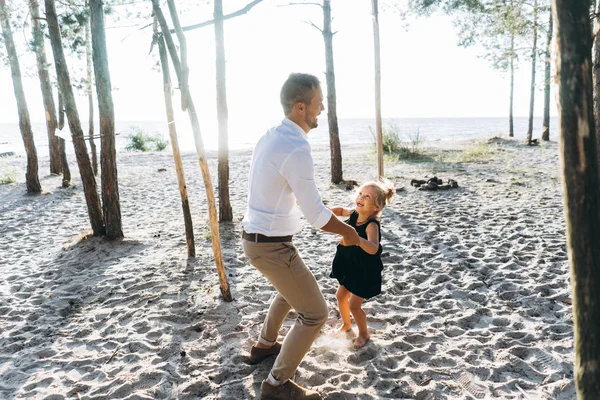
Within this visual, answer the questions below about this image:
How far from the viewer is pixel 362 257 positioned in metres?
3.38

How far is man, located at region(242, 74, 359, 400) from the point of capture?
7.91ft

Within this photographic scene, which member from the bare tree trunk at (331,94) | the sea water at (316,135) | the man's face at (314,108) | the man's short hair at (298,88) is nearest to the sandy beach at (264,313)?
the sea water at (316,135)

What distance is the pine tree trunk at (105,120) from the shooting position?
6.39 meters

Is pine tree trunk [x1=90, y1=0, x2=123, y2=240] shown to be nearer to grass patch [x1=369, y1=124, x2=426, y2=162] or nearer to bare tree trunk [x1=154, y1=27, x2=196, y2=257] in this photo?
bare tree trunk [x1=154, y1=27, x2=196, y2=257]

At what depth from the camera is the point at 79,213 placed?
9281mm

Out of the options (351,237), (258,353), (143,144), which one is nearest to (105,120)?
(258,353)

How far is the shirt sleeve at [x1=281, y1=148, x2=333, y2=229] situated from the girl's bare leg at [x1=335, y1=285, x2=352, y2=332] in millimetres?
1346

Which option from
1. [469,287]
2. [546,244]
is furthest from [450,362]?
[546,244]

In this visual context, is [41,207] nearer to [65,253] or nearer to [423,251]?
[65,253]

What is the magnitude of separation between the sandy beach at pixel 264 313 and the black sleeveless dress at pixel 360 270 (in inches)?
22.3

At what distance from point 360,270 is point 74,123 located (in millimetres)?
5472

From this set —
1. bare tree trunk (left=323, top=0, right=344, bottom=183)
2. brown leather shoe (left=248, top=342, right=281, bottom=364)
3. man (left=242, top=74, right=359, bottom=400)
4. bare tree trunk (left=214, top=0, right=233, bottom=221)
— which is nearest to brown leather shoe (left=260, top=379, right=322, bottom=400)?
man (left=242, top=74, right=359, bottom=400)

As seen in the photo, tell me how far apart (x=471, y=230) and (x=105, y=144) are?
18.4 feet

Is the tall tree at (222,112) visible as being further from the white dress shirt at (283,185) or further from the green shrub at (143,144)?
the green shrub at (143,144)
